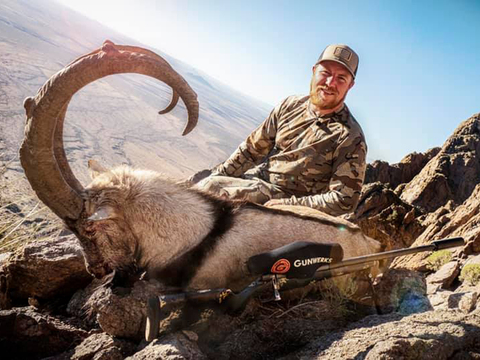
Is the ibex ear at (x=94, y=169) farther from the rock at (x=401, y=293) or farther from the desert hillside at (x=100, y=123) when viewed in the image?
the desert hillside at (x=100, y=123)

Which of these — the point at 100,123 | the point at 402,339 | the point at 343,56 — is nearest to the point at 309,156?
the point at 343,56

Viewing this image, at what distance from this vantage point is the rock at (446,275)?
3842 mm

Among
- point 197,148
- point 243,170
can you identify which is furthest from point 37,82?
point 243,170

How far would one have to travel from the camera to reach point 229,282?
3.06 m

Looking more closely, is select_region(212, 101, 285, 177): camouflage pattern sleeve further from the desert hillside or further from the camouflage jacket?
the desert hillside

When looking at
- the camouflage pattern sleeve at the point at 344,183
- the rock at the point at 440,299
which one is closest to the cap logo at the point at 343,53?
the camouflage pattern sleeve at the point at 344,183

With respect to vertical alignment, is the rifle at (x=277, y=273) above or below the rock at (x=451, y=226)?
below

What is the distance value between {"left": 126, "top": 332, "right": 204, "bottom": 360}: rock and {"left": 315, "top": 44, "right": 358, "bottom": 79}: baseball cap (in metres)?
3.64

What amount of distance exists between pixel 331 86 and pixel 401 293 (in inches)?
101

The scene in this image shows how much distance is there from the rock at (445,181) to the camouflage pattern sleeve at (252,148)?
10.00 metres

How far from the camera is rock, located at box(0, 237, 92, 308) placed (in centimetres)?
341

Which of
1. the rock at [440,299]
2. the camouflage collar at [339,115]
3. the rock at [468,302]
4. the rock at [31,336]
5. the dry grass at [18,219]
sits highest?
the camouflage collar at [339,115]

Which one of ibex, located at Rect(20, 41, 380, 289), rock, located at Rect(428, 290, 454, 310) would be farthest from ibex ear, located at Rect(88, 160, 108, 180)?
rock, located at Rect(428, 290, 454, 310)

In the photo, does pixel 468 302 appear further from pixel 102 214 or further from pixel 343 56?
pixel 102 214
